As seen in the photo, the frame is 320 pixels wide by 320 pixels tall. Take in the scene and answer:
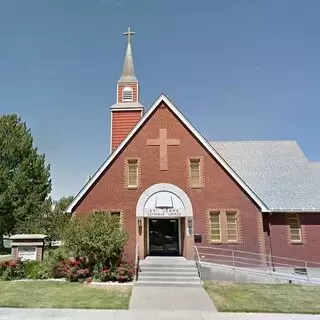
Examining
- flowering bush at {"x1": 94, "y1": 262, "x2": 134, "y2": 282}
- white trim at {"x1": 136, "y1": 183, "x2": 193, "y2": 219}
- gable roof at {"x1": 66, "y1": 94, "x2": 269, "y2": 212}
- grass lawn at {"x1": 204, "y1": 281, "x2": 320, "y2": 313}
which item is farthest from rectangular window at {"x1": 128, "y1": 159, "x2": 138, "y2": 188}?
grass lawn at {"x1": 204, "y1": 281, "x2": 320, "y2": 313}

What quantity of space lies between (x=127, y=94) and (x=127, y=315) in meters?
21.3

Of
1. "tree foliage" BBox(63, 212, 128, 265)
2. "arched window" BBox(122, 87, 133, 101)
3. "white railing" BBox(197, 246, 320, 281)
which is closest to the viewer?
"tree foliage" BBox(63, 212, 128, 265)

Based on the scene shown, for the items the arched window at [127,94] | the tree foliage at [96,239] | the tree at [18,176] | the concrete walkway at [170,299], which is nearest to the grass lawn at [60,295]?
the concrete walkway at [170,299]

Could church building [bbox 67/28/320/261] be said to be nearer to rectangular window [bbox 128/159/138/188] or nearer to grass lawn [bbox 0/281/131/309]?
rectangular window [bbox 128/159/138/188]

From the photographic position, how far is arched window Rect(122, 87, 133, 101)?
93.6ft

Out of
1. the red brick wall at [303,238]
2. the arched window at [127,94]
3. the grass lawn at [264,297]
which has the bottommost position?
the grass lawn at [264,297]

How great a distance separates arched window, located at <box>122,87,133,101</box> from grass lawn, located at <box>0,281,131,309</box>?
56.4 ft

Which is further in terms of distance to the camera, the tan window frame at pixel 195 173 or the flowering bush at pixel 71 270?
the tan window frame at pixel 195 173

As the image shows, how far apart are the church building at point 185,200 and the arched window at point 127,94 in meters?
7.54

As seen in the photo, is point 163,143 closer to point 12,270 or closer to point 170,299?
point 170,299

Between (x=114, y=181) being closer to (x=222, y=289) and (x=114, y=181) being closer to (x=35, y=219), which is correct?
(x=222, y=289)

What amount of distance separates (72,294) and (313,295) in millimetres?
9929

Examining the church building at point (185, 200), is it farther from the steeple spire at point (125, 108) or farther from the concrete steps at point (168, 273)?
the steeple spire at point (125, 108)

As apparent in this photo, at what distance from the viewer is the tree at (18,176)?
35875mm
